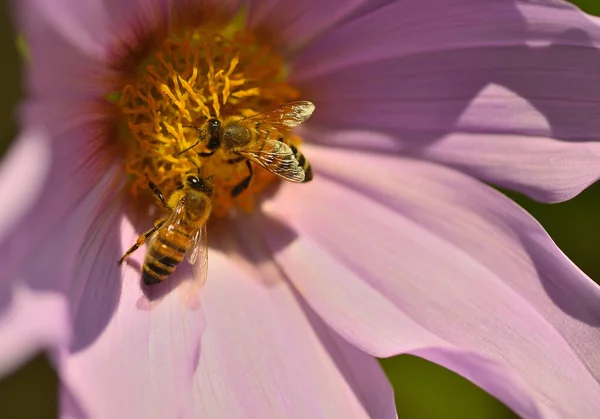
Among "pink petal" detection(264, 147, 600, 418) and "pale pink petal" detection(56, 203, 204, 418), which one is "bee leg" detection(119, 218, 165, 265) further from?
"pink petal" detection(264, 147, 600, 418)

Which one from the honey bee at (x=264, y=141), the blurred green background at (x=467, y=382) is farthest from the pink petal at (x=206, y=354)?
the blurred green background at (x=467, y=382)

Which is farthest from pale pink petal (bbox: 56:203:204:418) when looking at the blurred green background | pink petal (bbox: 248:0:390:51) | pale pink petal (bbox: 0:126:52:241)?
the blurred green background

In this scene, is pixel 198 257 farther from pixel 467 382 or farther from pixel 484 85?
pixel 467 382

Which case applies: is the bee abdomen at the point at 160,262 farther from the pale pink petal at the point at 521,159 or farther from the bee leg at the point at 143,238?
the pale pink petal at the point at 521,159

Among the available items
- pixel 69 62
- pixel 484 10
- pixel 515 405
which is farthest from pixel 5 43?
pixel 515 405

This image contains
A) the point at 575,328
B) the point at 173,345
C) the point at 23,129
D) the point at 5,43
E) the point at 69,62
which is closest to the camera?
the point at 23,129

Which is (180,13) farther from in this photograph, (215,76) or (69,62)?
(69,62)
